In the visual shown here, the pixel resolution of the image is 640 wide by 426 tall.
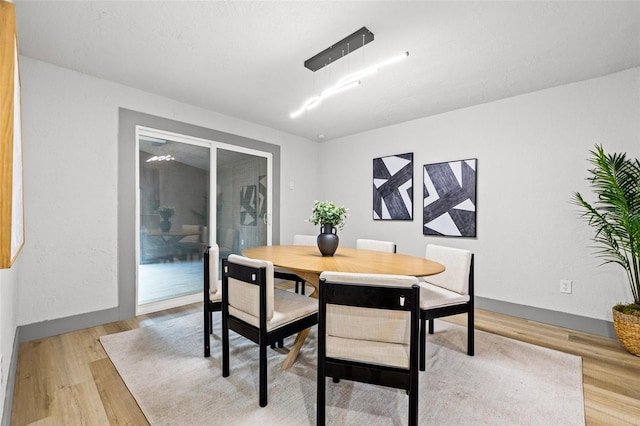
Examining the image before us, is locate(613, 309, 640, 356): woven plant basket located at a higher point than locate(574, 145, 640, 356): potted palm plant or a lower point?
lower

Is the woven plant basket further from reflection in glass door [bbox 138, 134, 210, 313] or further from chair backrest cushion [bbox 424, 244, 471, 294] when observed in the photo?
reflection in glass door [bbox 138, 134, 210, 313]

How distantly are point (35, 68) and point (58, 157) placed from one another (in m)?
0.78

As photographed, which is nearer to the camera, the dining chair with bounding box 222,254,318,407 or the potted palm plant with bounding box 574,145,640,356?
the dining chair with bounding box 222,254,318,407

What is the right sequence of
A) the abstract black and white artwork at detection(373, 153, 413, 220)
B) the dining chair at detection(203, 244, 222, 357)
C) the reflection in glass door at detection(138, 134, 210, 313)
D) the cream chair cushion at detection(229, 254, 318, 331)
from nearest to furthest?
the cream chair cushion at detection(229, 254, 318, 331), the dining chair at detection(203, 244, 222, 357), the reflection in glass door at detection(138, 134, 210, 313), the abstract black and white artwork at detection(373, 153, 413, 220)

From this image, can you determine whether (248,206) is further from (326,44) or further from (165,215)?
(326,44)

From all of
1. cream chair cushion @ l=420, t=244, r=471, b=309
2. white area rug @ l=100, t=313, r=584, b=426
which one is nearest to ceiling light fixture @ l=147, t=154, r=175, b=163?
white area rug @ l=100, t=313, r=584, b=426

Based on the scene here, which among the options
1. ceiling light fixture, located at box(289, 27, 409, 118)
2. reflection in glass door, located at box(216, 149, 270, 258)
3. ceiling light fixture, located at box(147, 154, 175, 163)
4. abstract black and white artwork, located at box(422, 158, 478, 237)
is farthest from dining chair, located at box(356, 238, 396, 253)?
ceiling light fixture, located at box(147, 154, 175, 163)

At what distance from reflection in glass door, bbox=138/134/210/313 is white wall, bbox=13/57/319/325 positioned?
331 mm

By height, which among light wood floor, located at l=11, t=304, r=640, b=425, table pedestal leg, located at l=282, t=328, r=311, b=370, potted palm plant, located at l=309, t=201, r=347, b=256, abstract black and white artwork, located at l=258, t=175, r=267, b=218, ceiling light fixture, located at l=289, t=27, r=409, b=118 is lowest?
light wood floor, located at l=11, t=304, r=640, b=425

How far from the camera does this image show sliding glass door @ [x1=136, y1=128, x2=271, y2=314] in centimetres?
326

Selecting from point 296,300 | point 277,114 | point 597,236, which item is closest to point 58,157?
point 277,114

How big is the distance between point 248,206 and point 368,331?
129 inches

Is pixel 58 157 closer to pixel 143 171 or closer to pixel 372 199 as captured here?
pixel 143 171

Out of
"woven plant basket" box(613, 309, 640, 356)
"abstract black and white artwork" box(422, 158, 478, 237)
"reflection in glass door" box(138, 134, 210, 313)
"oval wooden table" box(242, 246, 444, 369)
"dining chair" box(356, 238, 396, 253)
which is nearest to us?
"oval wooden table" box(242, 246, 444, 369)
